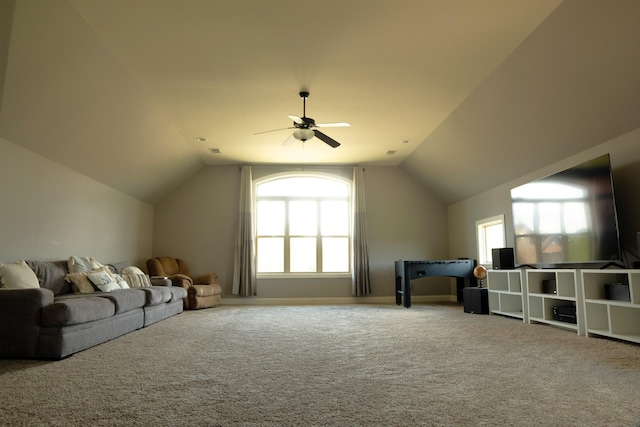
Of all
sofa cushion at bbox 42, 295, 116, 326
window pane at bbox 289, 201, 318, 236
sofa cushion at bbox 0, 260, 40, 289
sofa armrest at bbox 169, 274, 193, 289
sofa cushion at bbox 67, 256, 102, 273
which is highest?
window pane at bbox 289, 201, 318, 236

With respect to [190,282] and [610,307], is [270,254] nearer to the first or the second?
[190,282]

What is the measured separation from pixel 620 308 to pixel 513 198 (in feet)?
7.19

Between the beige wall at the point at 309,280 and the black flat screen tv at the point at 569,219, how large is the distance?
3141 mm

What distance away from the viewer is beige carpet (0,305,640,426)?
6.34 ft

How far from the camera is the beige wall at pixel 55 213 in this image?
14.5 ft

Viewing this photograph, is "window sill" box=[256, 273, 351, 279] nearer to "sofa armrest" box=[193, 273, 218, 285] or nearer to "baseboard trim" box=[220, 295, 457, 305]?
"baseboard trim" box=[220, 295, 457, 305]

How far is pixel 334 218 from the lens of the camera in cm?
887

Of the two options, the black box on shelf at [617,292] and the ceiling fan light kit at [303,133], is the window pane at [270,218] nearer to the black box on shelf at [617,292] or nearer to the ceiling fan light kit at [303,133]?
the ceiling fan light kit at [303,133]

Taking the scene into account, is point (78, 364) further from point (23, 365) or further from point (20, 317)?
point (20, 317)

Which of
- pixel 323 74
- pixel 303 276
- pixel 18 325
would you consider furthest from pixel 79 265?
pixel 303 276

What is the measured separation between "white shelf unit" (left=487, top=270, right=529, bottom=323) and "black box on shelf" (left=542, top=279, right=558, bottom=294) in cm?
23

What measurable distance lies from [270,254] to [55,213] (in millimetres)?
4206

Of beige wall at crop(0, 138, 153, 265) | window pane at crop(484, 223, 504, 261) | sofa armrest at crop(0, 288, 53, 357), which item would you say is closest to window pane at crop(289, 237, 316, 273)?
beige wall at crop(0, 138, 153, 265)

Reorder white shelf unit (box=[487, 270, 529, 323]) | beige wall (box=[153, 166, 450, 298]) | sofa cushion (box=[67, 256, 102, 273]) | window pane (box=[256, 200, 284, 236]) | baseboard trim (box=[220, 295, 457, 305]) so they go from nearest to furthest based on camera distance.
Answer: sofa cushion (box=[67, 256, 102, 273]) → white shelf unit (box=[487, 270, 529, 323]) → baseboard trim (box=[220, 295, 457, 305]) → beige wall (box=[153, 166, 450, 298]) → window pane (box=[256, 200, 284, 236])
